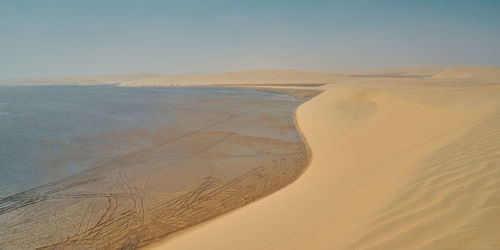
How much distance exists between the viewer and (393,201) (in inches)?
118

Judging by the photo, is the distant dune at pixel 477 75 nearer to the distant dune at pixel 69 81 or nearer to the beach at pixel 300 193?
the beach at pixel 300 193

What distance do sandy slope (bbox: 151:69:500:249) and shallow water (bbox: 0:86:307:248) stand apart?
92cm

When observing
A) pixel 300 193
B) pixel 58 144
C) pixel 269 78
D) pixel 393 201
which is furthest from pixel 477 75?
pixel 58 144

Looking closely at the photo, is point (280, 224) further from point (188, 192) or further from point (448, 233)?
point (188, 192)

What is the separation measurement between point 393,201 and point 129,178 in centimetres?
595

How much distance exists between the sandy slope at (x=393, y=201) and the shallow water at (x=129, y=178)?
923mm

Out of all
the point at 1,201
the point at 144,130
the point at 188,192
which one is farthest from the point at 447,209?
the point at 144,130

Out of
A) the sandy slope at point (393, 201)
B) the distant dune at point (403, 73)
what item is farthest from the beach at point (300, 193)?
the distant dune at point (403, 73)

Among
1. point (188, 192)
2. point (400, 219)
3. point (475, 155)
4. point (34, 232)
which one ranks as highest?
point (475, 155)

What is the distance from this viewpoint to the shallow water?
175 inches

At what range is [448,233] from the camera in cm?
210

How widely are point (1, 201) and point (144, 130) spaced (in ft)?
23.6

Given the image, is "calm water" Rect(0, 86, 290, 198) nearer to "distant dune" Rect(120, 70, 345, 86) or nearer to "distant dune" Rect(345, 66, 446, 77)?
"distant dune" Rect(120, 70, 345, 86)

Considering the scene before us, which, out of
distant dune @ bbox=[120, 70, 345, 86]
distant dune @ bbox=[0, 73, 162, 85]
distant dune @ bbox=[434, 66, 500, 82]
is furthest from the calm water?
distant dune @ bbox=[0, 73, 162, 85]
